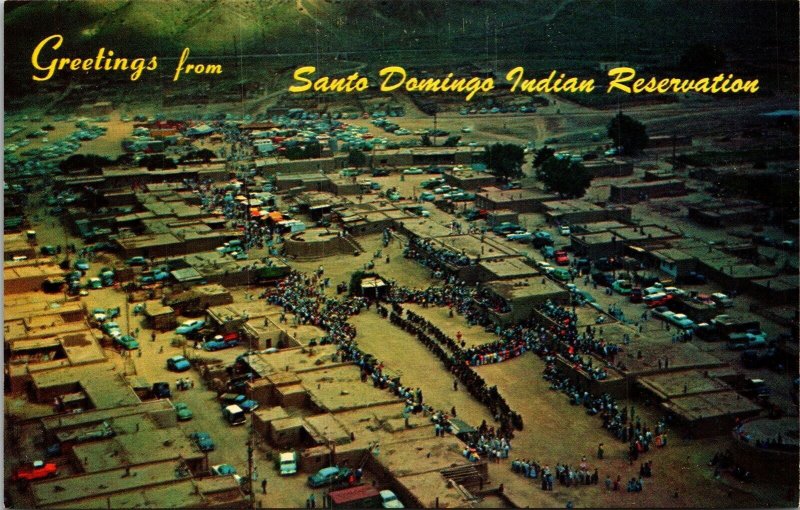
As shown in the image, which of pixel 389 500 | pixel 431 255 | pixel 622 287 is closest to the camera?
pixel 389 500

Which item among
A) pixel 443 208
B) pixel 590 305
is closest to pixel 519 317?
pixel 590 305

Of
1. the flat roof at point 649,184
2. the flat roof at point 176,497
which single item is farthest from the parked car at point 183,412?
the flat roof at point 649,184

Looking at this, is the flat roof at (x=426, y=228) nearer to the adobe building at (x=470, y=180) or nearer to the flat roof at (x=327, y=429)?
the adobe building at (x=470, y=180)

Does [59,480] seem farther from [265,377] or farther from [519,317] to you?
[519,317]

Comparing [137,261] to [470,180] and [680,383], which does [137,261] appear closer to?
[470,180]

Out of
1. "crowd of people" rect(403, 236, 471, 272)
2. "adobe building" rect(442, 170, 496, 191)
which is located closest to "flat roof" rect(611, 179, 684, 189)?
"adobe building" rect(442, 170, 496, 191)

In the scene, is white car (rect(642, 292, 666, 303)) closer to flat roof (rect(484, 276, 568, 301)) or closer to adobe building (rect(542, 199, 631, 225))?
flat roof (rect(484, 276, 568, 301))

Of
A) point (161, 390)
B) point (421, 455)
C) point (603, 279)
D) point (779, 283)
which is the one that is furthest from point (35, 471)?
point (779, 283)
